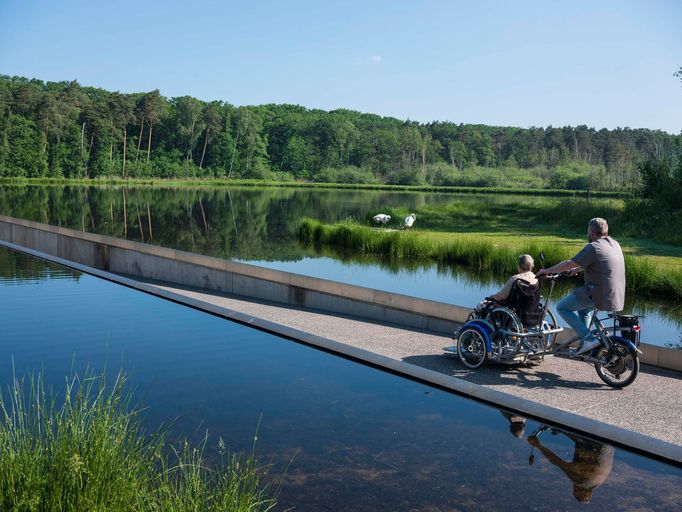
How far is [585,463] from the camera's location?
5.64 m

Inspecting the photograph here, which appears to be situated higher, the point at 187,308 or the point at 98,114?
the point at 98,114

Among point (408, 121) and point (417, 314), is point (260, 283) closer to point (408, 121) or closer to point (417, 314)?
point (417, 314)

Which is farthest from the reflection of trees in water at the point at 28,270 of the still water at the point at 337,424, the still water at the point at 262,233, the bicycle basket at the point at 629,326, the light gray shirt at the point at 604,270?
the bicycle basket at the point at 629,326

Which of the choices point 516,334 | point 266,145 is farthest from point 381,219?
point 266,145

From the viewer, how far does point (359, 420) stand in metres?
6.57

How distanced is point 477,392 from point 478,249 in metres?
15.0

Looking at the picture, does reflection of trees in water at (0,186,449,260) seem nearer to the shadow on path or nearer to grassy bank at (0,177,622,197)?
the shadow on path

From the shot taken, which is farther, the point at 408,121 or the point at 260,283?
the point at 408,121

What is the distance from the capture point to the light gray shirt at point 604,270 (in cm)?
721

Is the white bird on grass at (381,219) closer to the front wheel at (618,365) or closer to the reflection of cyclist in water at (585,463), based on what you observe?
the front wheel at (618,365)

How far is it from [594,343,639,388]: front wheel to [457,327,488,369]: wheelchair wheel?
3.64 ft

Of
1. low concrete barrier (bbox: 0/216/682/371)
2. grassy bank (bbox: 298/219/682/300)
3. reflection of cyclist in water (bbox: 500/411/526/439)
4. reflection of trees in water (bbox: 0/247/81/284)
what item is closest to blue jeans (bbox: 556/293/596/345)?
low concrete barrier (bbox: 0/216/682/371)

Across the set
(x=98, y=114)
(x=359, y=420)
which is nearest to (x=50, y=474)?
(x=359, y=420)

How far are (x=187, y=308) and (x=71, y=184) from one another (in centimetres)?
7923
